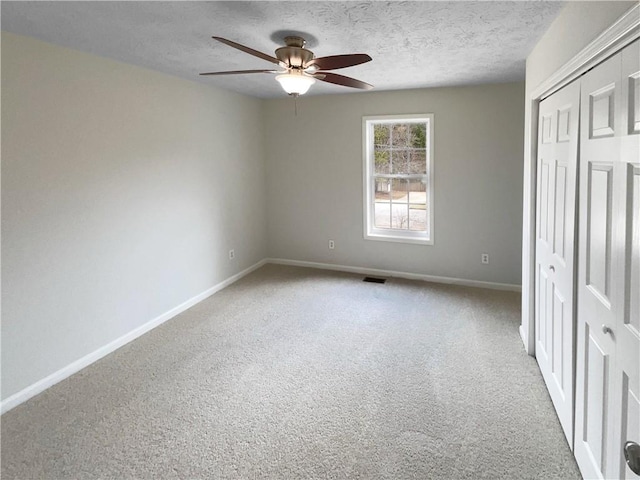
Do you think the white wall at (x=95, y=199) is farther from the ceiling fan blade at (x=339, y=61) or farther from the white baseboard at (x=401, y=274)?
the ceiling fan blade at (x=339, y=61)

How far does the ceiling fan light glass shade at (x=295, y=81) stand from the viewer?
2482 millimetres

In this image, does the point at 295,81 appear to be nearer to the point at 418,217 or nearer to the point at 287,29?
the point at 287,29

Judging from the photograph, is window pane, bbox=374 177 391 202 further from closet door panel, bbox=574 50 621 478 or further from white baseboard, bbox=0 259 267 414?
closet door panel, bbox=574 50 621 478

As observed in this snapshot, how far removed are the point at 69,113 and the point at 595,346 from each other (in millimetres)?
3453

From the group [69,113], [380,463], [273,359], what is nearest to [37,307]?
[69,113]

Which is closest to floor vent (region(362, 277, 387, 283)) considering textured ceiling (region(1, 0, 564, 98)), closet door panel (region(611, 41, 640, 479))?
textured ceiling (region(1, 0, 564, 98))

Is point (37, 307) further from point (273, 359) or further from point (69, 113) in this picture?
point (273, 359)

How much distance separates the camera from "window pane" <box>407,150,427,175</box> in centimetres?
500

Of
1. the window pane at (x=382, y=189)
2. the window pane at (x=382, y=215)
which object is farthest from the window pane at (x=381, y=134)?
the window pane at (x=382, y=215)

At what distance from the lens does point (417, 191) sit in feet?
16.8

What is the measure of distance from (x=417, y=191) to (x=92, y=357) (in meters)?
3.85

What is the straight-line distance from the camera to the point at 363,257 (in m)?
5.45

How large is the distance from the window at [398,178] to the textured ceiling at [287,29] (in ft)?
4.85

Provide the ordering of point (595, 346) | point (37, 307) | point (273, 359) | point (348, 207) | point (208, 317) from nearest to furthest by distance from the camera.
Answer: point (595, 346)
point (37, 307)
point (273, 359)
point (208, 317)
point (348, 207)
